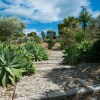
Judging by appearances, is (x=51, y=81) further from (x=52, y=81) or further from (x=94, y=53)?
(x=94, y=53)

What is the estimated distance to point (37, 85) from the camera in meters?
5.85

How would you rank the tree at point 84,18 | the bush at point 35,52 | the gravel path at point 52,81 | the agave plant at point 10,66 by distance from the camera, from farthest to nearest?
the tree at point 84,18 → the bush at point 35,52 → the agave plant at point 10,66 → the gravel path at point 52,81

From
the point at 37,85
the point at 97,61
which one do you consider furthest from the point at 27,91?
the point at 97,61

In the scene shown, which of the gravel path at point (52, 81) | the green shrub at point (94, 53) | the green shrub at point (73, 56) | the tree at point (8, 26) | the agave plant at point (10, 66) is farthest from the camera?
the tree at point (8, 26)

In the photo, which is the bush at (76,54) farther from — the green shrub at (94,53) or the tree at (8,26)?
the tree at (8,26)

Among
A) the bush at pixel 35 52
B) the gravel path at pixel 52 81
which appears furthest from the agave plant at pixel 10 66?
the bush at pixel 35 52

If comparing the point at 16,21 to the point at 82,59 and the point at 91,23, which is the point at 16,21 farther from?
the point at 82,59

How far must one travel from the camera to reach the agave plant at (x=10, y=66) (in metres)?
5.88

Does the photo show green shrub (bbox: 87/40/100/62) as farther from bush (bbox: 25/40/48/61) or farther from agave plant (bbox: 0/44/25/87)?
agave plant (bbox: 0/44/25/87)

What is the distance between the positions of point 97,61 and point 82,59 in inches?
31.2

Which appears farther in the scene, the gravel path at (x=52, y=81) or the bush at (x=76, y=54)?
Answer: the bush at (x=76, y=54)

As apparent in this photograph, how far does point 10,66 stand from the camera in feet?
20.1

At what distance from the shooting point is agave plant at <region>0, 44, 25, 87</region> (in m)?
5.88

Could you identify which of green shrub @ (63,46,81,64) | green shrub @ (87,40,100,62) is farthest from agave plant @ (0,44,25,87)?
green shrub @ (87,40,100,62)
